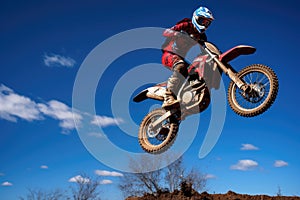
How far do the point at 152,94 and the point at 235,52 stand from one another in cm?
246

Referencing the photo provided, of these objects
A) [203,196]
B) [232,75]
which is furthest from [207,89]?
[203,196]

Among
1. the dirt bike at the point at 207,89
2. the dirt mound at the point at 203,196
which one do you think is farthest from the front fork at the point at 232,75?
the dirt mound at the point at 203,196

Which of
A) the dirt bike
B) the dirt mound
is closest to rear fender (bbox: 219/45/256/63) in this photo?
the dirt bike

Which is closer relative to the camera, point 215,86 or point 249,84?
point 249,84

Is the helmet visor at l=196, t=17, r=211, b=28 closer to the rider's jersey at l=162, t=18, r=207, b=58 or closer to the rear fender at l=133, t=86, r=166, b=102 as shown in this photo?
the rider's jersey at l=162, t=18, r=207, b=58

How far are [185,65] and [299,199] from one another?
7570mm

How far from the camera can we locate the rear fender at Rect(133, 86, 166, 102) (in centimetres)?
753

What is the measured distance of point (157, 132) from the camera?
25.5ft

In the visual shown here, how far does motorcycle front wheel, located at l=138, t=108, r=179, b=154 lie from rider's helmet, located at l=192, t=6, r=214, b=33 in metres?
2.25

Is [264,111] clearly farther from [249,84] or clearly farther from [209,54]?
[209,54]

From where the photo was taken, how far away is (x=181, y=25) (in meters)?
6.40

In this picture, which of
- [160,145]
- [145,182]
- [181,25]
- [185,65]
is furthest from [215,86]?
[145,182]

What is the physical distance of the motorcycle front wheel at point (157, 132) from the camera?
726 cm

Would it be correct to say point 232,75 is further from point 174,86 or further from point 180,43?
point 174,86
